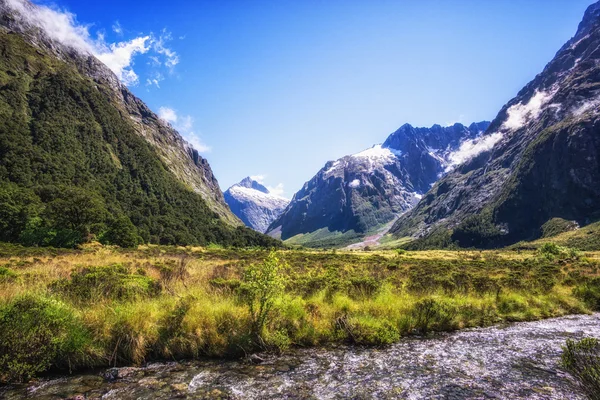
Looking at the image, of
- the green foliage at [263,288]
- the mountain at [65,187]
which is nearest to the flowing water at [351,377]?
the green foliage at [263,288]

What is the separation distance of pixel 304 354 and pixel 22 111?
229660 millimetres

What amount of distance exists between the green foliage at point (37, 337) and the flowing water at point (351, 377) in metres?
0.57

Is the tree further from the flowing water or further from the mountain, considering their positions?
the flowing water

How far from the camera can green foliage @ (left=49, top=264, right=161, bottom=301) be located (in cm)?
1293

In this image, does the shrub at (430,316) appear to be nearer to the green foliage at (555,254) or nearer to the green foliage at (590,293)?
the green foliage at (590,293)

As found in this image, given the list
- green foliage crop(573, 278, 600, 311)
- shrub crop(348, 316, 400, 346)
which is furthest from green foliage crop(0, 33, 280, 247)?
green foliage crop(573, 278, 600, 311)

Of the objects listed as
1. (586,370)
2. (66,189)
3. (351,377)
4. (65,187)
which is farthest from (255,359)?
(65,187)

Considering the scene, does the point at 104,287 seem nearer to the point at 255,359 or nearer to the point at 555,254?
the point at 255,359

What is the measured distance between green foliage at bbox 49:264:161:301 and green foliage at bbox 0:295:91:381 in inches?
89.1

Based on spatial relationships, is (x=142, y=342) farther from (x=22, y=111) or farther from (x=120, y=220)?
(x=22, y=111)

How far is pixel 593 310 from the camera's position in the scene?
20891 mm

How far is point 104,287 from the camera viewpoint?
13766 mm

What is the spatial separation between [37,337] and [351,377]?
990 centimetres

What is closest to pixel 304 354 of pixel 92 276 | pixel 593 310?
pixel 92 276
